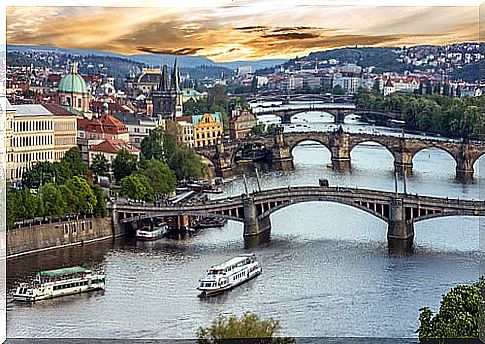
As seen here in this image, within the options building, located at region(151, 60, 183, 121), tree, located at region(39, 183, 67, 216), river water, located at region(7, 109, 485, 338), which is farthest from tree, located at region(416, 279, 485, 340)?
building, located at region(151, 60, 183, 121)

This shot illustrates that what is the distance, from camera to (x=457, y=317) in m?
5.29

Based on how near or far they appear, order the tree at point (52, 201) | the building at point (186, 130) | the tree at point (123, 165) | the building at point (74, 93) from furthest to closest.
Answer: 1. the building at point (74, 93)
2. the building at point (186, 130)
3. the tree at point (123, 165)
4. the tree at point (52, 201)

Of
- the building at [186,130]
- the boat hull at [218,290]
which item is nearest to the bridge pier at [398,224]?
the boat hull at [218,290]

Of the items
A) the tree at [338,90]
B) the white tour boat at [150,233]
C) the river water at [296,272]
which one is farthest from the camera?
the tree at [338,90]

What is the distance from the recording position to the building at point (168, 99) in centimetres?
938

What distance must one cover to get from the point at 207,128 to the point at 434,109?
5.89 ft

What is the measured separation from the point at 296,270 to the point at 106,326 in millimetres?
1473

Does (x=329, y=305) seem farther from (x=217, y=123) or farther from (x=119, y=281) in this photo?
(x=217, y=123)

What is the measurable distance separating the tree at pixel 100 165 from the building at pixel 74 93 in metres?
0.61

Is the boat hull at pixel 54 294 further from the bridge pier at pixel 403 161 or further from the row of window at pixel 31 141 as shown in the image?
the bridge pier at pixel 403 161

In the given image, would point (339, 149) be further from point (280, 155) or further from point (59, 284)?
point (59, 284)

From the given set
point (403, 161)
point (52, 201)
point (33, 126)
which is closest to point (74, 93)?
point (33, 126)

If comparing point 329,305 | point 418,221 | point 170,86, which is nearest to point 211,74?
point 170,86

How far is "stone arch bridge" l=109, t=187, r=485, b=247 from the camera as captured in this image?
330 inches
